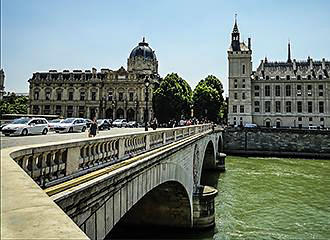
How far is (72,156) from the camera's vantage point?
6078 mm

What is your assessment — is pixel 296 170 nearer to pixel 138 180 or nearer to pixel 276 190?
pixel 276 190

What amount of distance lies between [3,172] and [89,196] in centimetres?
225

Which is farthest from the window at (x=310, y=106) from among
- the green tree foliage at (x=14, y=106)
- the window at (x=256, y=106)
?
the green tree foliage at (x=14, y=106)

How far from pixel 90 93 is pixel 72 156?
78.9 m

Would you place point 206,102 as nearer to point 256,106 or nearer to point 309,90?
point 256,106

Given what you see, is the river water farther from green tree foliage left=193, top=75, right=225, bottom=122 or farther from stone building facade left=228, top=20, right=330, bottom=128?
stone building facade left=228, top=20, right=330, bottom=128

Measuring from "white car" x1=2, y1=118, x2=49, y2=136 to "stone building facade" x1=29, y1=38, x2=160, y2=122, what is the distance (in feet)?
197

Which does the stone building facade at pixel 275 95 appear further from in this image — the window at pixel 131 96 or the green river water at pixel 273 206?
the green river water at pixel 273 206

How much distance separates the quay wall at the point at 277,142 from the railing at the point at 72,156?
53.9 metres

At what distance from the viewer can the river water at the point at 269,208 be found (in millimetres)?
17109

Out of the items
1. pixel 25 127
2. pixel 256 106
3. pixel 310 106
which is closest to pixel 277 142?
pixel 256 106

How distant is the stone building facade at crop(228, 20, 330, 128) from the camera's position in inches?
3091

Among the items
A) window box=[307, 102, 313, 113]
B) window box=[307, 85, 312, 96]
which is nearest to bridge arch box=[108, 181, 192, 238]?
window box=[307, 102, 313, 113]

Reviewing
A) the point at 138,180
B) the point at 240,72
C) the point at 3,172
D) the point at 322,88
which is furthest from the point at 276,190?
the point at 322,88
